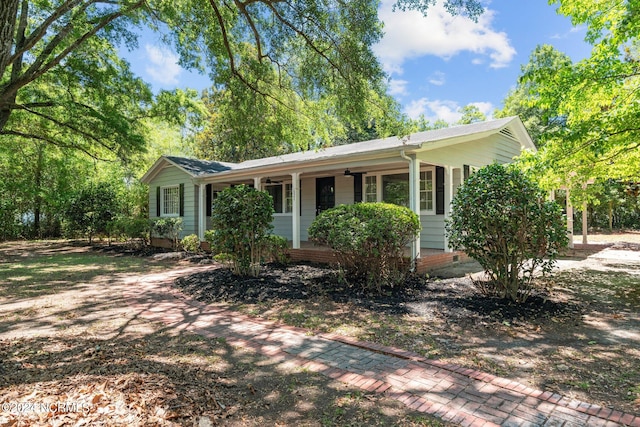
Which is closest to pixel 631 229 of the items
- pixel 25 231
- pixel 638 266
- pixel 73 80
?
pixel 638 266

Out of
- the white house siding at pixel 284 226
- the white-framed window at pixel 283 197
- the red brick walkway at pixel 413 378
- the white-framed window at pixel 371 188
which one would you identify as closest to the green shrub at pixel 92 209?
the white-framed window at pixel 283 197

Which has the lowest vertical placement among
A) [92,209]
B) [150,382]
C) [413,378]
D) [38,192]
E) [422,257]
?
[413,378]

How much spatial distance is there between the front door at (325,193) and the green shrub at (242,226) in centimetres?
474

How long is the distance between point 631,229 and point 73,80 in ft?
97.1

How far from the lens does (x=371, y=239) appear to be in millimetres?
6293

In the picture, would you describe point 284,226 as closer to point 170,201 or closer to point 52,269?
point 170,201

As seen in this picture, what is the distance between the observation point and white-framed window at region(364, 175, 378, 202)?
35.8 feet

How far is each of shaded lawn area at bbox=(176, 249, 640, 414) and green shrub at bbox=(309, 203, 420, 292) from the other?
0.38 meters

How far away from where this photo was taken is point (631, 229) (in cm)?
2227

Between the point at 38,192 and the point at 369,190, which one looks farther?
the point at 38,192

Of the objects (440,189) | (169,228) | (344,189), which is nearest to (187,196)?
(169,228)

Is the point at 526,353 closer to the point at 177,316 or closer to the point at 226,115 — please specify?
the point at 177,316

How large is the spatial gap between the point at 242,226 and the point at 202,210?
266 inches

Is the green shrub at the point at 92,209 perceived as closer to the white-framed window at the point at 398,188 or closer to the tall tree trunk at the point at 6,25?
the white-framed window at the point at 398,188
